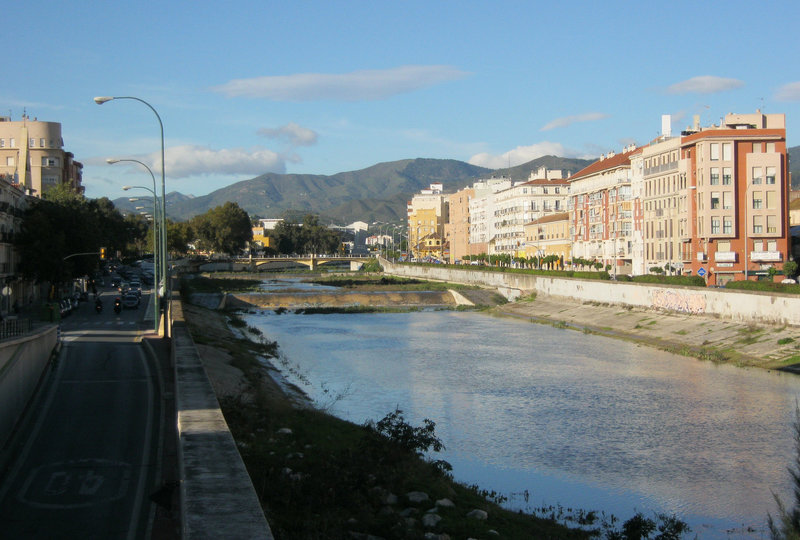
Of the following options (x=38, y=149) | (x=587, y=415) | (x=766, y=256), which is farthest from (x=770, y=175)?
(x=38, y=149)

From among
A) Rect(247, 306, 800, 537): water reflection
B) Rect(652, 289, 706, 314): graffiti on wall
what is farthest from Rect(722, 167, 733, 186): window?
Rect(247, 306, 800, 537): water reflection

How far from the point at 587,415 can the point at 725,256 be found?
45813 millimetres

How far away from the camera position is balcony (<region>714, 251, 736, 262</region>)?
7431 cm

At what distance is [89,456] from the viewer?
20.6m

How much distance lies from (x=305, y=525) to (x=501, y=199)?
486 ft

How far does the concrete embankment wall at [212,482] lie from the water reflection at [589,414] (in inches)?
417

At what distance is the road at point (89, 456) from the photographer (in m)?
15.7

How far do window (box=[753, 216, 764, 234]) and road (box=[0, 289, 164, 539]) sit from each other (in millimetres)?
57751

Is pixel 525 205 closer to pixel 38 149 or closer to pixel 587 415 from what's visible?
pixel 38 149

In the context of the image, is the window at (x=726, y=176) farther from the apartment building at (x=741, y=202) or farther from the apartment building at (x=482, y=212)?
the apartment building at (x=482, y=212)

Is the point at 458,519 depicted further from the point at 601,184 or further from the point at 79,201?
the point at 79,201

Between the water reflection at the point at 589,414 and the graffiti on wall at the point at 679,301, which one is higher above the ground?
the graffiti on wall at the point at 679,301

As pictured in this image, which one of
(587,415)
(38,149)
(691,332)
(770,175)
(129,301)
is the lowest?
(587,415)

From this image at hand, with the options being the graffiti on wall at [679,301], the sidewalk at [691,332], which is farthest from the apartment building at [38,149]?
the graffiti on wall at [679,301]
